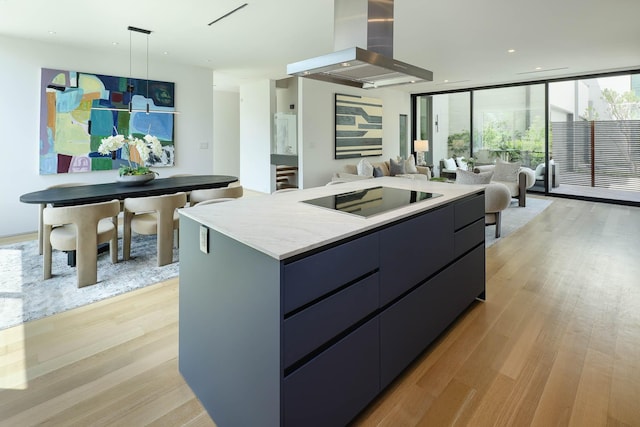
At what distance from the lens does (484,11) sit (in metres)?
3.91

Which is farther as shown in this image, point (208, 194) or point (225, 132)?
point (225, 132)

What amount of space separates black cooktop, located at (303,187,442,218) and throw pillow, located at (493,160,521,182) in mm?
5283

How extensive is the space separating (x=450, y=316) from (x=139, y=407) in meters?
1.94

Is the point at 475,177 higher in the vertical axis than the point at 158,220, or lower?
higher

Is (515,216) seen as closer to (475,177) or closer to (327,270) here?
(475,177)

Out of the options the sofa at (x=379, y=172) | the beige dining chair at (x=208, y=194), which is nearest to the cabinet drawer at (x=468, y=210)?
the beige dining chair at (x=208, y=194)

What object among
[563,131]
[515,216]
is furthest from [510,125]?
[515,216]

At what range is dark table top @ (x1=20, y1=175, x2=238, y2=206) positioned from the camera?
327 cm

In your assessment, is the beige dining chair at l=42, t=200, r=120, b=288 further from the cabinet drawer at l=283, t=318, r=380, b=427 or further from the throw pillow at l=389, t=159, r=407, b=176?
the throw pillow at l=389, t=159, r=407, b=176

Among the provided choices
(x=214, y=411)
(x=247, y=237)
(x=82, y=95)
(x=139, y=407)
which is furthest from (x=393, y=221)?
(x=82, y=95)

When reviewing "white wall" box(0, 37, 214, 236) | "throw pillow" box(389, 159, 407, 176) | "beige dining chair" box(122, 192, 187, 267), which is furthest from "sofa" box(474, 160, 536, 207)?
"white wall" box(0, 37, 214, 236)

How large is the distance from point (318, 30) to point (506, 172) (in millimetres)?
4733

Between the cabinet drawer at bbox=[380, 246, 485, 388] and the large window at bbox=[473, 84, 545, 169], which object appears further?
the large window at bbox=[473, 84, 545, 169]

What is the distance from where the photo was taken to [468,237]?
2633mm
